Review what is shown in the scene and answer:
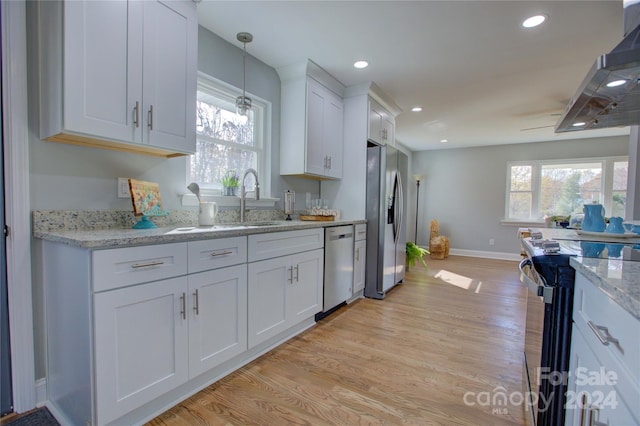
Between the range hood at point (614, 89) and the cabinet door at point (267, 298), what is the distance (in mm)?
2057

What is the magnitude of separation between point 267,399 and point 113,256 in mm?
1099

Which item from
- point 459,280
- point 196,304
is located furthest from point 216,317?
point 459,280

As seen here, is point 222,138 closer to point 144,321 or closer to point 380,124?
point 144,321

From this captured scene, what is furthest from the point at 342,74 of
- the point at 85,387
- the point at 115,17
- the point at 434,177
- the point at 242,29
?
the point at 434,177

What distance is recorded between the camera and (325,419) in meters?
1.50

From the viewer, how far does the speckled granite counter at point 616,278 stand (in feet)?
1.98

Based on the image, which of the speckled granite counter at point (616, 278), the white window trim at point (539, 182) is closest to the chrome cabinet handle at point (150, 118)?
the speckled granite counter at point (616, 278)

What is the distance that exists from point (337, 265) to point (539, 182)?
5.47m

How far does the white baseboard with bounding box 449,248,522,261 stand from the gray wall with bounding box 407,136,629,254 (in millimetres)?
68

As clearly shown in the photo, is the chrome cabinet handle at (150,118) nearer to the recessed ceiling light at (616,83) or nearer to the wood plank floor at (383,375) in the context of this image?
the wood plank floor at (383,375)

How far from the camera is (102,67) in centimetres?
148

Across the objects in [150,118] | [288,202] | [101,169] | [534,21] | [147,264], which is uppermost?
[534,21]

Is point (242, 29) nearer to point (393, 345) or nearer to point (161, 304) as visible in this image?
point (161, 304)

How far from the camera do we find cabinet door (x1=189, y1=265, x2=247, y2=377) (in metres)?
1.59
